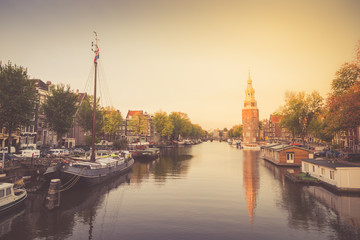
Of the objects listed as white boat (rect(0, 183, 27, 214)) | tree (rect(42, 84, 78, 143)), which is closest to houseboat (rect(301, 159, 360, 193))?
white boat (rect(0, 183, 27, 214))

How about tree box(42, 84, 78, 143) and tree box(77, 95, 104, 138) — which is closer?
tree box(42, 84, 78, 143)

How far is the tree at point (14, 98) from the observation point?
36219 mm

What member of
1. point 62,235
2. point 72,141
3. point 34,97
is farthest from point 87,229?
point 72,141

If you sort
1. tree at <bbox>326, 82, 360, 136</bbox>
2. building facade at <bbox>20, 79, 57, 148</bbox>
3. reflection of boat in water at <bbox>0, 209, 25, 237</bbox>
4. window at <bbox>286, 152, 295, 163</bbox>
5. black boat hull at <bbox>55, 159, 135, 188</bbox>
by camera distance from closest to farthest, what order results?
reflection of boat in water at <bbox>0, 209, 25, 237</bbox> < black boat hull at <bbox>55, 159, 135, 188</bbox> < tree at <bbox>326, 82, 360, 136</bbox> < window at <bbox>286, 152, 295, 163</bbox> < building facade at <bbox>20, 79, 57, 148</bbox>

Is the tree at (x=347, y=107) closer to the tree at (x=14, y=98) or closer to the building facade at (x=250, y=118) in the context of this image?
the tree at (x=14, y=98)

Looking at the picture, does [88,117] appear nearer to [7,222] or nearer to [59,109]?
[59,109]

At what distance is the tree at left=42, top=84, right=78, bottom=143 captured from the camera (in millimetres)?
49906

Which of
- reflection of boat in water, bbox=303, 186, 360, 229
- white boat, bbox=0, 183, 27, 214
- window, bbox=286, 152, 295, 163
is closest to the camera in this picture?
reflection of boat in water, bbox=303, 186, 360, 229

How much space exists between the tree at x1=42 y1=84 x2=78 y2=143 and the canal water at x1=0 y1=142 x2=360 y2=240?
26263 millimetres

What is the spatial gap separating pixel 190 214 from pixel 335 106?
29.9 m

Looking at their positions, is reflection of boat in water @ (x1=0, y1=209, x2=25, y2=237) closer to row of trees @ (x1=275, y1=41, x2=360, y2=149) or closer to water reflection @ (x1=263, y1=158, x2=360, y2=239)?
water reflection @ (x1=263, y1=158, x2=360, y2=239)

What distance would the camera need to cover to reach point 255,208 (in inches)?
876

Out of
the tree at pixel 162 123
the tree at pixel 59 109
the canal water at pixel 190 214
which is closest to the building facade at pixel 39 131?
the tree at pixel 59 109

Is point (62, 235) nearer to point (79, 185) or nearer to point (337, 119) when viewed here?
point (79, 185)
